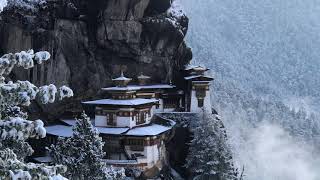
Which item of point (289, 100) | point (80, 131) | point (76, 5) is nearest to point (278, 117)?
point (289, 100)

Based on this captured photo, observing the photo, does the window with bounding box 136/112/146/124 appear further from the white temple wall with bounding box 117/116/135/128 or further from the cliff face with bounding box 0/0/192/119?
the cliff face with bounding box 0/0/192/119

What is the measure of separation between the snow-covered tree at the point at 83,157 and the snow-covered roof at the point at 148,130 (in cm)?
1037

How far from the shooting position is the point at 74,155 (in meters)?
27.3

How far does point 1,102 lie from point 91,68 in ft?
122

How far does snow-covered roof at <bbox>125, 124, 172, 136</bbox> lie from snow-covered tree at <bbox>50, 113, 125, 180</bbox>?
10.4 m

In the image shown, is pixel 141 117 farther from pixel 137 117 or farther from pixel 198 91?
pixel 198 91

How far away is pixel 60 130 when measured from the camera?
42.2m

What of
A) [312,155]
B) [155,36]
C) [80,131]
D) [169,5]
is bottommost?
[312,155]

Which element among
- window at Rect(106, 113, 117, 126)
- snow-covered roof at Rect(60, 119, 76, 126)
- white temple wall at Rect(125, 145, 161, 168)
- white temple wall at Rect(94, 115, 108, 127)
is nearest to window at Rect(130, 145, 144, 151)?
white temple wall at Rect(125, 145, 161, 168)

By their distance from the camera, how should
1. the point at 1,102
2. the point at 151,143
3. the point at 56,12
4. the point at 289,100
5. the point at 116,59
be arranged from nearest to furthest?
the point at 1,102, the point at 151,143, the point at 56,12, the point at 116,59, the point at 289,100

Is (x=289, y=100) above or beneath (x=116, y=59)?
beneath

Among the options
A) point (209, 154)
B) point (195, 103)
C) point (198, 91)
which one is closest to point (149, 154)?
point (209, 154)

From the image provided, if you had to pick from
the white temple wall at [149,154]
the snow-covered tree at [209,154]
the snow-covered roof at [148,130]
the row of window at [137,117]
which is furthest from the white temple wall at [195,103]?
the white temple wall at [149,154]

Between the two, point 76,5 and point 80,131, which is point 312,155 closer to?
point 76,5
